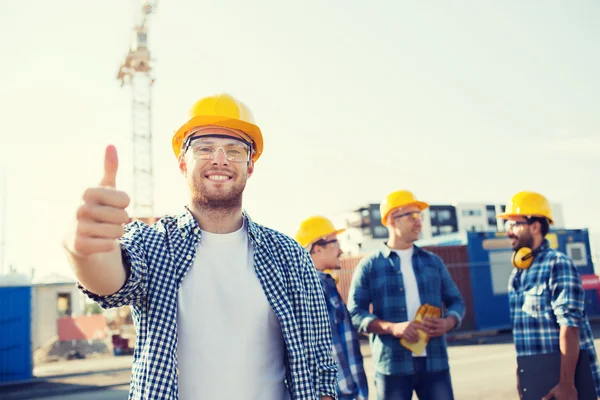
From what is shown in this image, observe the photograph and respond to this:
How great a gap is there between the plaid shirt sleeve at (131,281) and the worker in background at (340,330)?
213cm

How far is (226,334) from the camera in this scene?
1.90 m

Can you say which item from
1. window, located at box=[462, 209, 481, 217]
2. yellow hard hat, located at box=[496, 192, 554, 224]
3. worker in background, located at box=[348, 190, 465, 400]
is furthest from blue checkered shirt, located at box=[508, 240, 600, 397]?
window, located at box=[462, 209, 481, 217]

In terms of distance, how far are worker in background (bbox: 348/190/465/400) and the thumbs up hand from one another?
281 centimetres

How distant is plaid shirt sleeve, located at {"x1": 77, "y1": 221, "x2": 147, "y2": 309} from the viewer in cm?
168

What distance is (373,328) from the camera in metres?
3.86

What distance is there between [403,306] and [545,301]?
1.05 meters

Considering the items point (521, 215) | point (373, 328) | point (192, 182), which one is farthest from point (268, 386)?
point (521, 215)

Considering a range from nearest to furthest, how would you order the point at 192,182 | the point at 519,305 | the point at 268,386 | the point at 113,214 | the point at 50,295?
1. the point at 113,214
2. the point at 268,386
3. the point at 192,182
4. the point at 519,305
5. the point at 50,295

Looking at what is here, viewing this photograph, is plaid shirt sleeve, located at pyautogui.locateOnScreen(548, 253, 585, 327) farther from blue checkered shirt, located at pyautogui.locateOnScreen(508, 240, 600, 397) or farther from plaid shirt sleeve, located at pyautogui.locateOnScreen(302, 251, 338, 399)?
plaid shirt sleeve, located at pyautogui.locateOnScreen(302, 251, 338, 399)

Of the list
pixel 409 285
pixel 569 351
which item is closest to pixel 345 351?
pixel 409 285

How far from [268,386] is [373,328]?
2074mm

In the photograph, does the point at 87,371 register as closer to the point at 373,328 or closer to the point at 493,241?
the point at 373,328

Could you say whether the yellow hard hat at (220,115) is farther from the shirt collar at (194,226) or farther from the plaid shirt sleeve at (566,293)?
the plaid shirt sleeve at (566,293)

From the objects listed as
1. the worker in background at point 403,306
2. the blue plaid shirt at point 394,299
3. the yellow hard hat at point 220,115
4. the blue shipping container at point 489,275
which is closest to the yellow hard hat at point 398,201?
the worker in background at point 403,306
